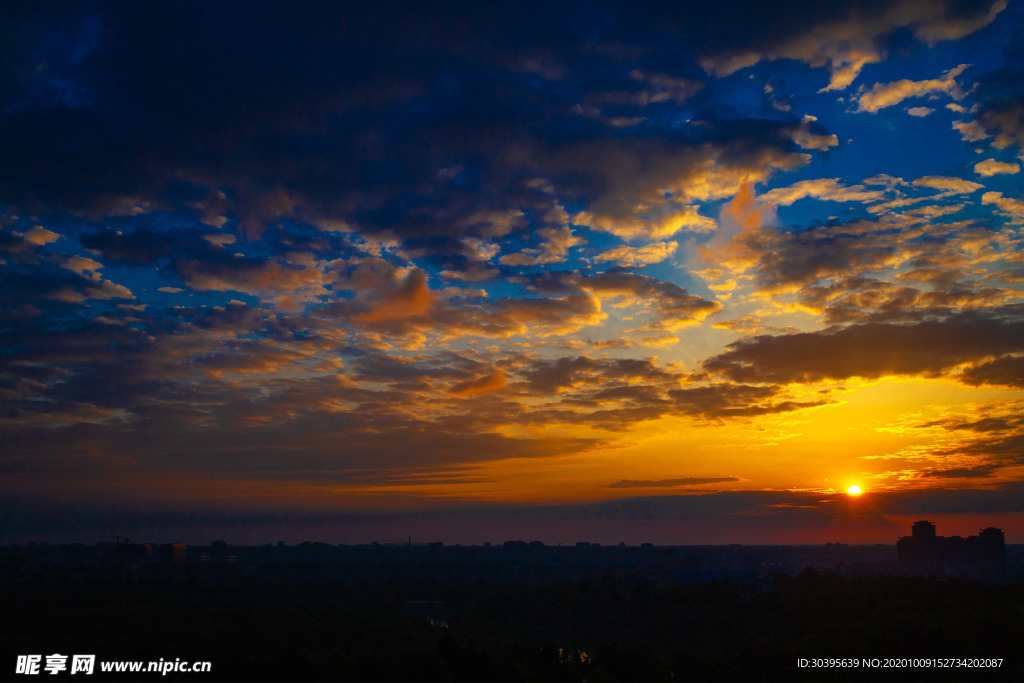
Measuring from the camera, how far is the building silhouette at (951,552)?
164m

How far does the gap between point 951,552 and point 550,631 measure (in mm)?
128460

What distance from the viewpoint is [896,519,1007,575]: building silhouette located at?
537 ft

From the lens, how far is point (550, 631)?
92.4m

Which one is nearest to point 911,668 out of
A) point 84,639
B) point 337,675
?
point 337,675

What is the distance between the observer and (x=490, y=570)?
626 ft

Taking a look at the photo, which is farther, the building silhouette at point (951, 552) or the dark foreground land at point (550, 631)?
the building silhouette at point (951, 552)

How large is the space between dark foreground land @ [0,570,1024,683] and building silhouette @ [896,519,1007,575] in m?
94.3

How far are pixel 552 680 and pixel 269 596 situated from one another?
9166cm

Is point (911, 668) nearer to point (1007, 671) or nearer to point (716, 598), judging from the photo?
point (1007, 671)

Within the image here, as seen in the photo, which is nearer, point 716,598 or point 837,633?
point 837,633

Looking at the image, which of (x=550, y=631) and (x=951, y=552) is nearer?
(x=550, y=631)

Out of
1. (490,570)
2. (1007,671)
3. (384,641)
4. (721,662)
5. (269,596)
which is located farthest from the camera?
(490,570)

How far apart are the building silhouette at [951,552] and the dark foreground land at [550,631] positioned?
3713 inches

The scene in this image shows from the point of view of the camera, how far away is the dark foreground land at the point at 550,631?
132 feet
